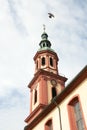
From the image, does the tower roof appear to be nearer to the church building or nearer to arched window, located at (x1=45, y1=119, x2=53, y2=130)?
the church building

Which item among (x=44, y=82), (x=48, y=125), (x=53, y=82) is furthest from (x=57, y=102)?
(x=53, y=82)

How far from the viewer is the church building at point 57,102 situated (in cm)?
2028

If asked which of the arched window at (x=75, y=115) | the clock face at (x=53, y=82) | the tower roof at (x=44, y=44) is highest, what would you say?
the tower roof at (x=44, y=44)

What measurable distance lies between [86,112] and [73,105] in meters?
2.82

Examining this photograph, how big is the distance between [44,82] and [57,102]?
43.8 ft

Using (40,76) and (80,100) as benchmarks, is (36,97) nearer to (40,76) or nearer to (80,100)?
(40,76)

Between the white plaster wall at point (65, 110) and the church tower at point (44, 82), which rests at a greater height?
the church tower at point (44, 82)

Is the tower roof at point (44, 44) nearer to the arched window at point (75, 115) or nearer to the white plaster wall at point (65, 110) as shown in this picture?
the white plaster wall at point (65, 110)

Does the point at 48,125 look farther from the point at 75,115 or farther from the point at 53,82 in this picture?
the point at 53,82

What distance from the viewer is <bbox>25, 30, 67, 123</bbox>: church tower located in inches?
1348

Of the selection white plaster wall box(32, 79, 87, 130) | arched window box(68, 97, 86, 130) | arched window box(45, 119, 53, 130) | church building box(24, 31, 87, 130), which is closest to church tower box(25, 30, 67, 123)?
church building box(24, 31, 87, 130)

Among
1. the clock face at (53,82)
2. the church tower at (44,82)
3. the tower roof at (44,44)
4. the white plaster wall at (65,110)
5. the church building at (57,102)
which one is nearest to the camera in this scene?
the white plaster wall at (65,110)

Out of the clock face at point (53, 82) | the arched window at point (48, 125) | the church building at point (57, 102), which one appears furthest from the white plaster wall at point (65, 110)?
the clock face at point (53, 82)

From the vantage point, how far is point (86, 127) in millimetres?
18531
